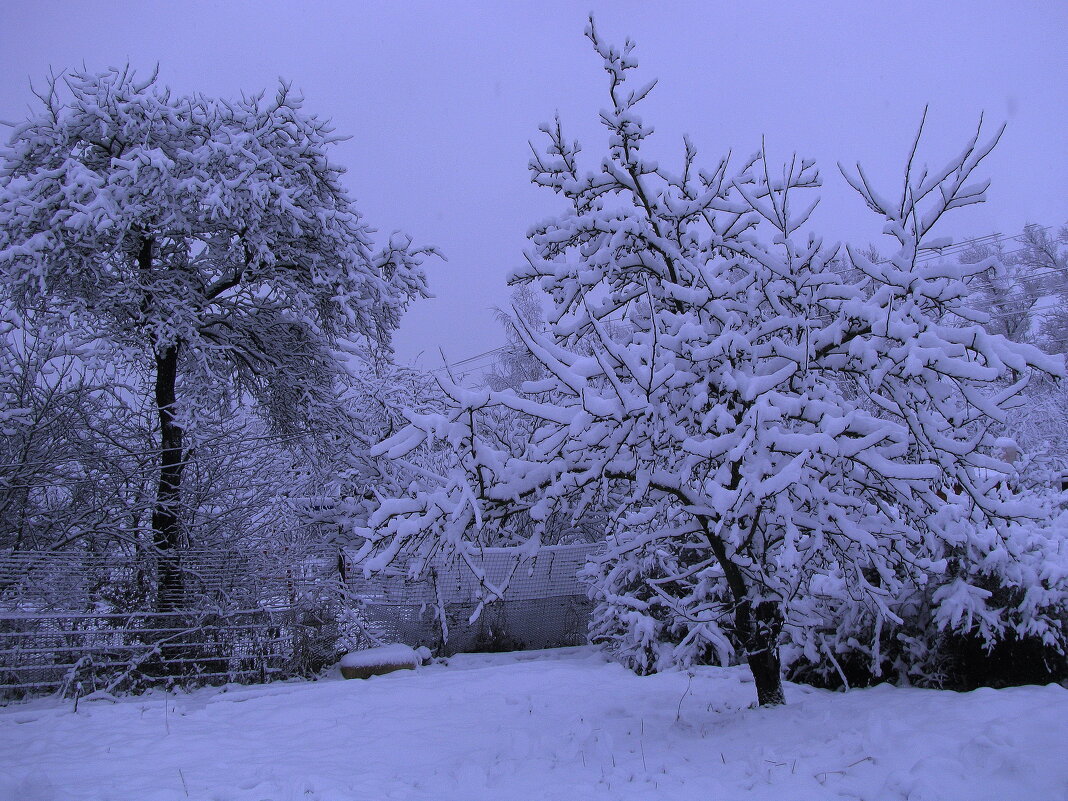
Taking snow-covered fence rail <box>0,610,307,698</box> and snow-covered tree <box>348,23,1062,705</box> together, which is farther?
snow-covered fence rail <box>0,610,307,698</box>

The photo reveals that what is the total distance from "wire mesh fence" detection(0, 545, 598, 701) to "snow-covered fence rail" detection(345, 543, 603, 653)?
0.06 feet

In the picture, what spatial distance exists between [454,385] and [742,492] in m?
1.54

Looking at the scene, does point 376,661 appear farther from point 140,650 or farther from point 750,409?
point 750,409

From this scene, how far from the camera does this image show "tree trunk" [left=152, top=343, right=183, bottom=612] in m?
7.90

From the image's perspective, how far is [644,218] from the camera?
5.33m

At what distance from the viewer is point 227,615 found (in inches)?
312

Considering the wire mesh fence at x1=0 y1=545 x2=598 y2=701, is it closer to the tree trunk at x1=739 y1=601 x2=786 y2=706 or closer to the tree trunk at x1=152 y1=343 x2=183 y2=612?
the tree trunk at x1=152 y1=343 x2=183 y2=612

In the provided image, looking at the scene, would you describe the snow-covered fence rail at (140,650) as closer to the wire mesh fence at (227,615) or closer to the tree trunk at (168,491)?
the wire mesh fence at (227,615)

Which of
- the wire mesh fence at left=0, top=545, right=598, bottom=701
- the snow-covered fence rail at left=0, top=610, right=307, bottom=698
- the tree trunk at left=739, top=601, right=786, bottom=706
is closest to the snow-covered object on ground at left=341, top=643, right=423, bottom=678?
the wire mesh fence at left=0, top=545, right=598, bottom=701

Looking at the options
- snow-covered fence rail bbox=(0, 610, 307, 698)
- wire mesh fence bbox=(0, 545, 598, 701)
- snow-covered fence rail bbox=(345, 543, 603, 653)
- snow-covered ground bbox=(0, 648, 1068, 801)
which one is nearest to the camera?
snow-covered ground bbox=(0, 648, 1068, 801)

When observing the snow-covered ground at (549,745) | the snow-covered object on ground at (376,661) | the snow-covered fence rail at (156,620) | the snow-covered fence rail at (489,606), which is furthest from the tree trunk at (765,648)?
the snow-covered fence rail at (156,620)

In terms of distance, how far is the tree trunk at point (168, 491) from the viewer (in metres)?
7.90

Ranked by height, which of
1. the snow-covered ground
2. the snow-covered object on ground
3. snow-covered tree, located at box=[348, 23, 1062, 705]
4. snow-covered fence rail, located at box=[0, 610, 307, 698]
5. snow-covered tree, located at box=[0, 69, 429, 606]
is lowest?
the snow-covered ground

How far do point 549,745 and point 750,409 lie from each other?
2531 mm
